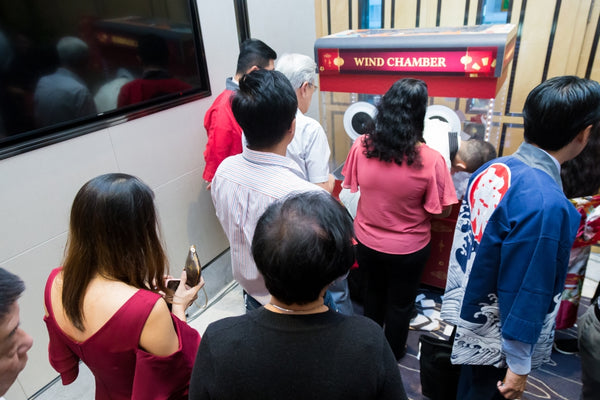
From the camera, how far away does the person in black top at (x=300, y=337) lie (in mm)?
654

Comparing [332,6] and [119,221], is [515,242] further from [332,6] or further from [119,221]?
[332,6]

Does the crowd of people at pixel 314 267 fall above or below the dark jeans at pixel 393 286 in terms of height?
above

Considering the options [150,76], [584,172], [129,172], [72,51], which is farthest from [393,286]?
[72,51]

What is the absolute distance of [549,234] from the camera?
3.19 ft

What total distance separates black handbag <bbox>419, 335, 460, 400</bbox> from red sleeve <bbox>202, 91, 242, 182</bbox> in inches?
55.6

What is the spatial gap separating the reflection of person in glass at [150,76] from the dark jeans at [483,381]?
1967mm

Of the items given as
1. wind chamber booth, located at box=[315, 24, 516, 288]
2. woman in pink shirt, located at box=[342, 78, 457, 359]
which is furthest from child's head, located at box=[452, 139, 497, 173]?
woman in pink shirt, located at box=[342, 78, 457, 359]

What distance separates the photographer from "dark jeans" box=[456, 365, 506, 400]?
1297mm

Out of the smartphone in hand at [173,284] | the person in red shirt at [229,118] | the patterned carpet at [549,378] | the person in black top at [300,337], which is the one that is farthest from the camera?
the person in red shirt at [229,118]

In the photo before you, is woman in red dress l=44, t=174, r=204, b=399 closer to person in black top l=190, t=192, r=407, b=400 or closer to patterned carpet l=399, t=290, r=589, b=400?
person in black top l=190, t=192, r=407, b=400

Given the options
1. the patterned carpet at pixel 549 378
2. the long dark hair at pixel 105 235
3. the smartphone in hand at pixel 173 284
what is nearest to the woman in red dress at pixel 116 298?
the long dark hair at pixel 105 235

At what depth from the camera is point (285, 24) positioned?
10.3 ft

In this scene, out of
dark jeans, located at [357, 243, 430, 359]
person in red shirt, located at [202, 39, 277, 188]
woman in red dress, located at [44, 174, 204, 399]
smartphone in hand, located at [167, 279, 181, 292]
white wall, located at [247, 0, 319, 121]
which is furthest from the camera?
white wall, located at [247, 0, 319, 121]

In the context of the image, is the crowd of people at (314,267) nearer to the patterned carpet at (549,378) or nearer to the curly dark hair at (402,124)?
the curly dark hair at (402,124)
